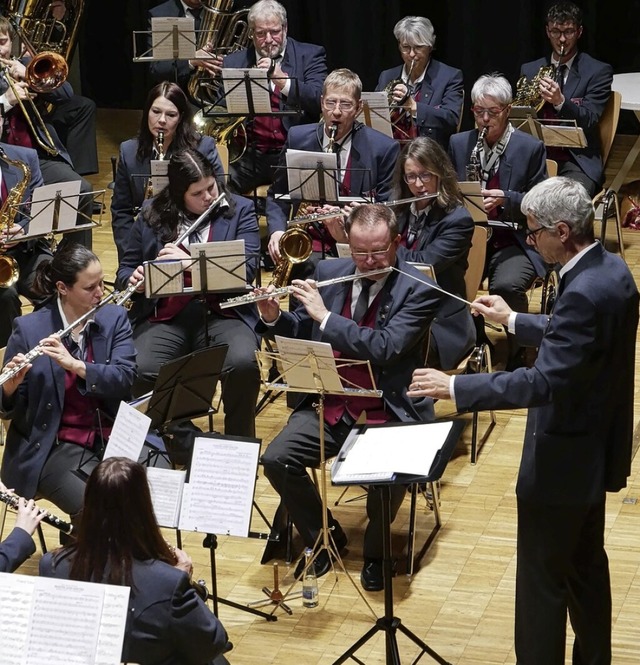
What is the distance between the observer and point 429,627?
4328mm

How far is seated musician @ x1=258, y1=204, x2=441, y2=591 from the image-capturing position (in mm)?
4641

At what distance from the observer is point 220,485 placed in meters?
3.86

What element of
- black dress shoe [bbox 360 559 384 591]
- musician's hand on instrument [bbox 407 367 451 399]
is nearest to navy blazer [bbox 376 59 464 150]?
black dress shoe [bbox 360 559 384 591]

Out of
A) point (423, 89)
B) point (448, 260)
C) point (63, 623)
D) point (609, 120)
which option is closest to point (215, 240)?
point (448, 260)

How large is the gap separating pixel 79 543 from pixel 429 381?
43.2 inches

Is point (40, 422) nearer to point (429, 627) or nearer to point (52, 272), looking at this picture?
point (52, 272)

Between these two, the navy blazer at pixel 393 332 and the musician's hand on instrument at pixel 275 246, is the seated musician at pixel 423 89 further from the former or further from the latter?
the navy blazer at pixel 393 332

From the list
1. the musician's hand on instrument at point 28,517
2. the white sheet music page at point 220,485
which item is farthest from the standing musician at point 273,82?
the musician's hand on instrument at point 28,517

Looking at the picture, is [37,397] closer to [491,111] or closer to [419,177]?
[419,177]

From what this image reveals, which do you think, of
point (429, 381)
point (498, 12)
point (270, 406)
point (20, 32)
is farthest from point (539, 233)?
point (498, 12)

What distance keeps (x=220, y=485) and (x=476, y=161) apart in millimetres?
2987

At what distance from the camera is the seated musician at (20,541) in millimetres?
3434

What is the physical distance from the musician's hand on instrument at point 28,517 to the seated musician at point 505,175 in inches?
123

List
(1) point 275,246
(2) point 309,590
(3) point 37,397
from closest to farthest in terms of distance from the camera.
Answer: (2) point 309,590 < (3) point 37,397 < (1) point 275,246
